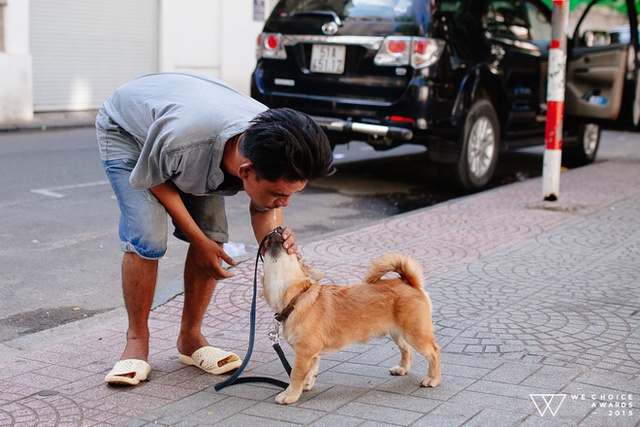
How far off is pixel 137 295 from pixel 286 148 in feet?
3.74

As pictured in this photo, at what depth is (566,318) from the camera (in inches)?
178

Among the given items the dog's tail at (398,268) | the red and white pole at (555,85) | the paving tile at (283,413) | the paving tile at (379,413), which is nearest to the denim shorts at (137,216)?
the paving tile at (283,413)

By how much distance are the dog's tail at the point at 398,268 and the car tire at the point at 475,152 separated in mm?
5166

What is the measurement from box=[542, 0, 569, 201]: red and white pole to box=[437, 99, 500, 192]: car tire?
3.42 ft

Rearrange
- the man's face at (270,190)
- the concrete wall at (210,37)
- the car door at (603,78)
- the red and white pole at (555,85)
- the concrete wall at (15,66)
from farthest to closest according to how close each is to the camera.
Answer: the concrete wall at (210,37) < the concrete wall at (15,66) < the car door at (603,78) < the red and white pole at (555,85) < the man's face at (270,190)

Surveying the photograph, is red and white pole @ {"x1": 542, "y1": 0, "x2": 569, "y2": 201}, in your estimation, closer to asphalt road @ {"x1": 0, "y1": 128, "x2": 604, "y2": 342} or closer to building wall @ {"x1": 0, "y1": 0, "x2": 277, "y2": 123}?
asphalt road @ {"x1": 0, "y1": 128, "x2": 604, "y2": 342}

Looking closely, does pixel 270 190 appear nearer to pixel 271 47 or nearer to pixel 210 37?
pixel 271 47

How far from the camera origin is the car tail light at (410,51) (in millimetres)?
7922

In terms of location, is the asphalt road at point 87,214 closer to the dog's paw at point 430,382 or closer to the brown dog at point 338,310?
the brown dog at point 338,310

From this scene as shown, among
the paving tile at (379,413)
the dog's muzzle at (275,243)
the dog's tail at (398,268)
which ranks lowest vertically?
the paving tile at (379,413)

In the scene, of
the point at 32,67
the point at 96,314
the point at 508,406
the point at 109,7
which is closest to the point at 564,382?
the point at 508,406

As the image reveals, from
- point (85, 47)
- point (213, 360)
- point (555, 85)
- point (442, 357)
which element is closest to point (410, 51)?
point (555, 85)

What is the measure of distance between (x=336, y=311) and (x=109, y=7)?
13620 mm

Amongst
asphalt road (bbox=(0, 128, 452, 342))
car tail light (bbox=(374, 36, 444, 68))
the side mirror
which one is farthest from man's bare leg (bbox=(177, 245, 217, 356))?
the side mirror
